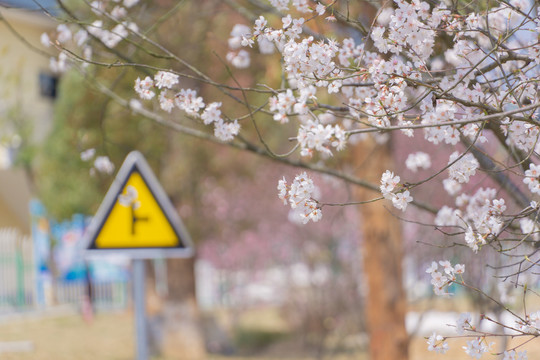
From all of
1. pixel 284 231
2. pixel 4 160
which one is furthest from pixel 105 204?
pixel 4 160

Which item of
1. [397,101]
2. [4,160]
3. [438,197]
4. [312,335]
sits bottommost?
[312,335]

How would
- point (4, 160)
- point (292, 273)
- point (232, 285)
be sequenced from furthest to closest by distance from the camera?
point (4, 160)
point (232, 285)
point (292, 273)

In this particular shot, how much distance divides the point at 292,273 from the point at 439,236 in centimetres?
640

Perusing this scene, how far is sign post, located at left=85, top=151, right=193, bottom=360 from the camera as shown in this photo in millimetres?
5277

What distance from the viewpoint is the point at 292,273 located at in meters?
14.9

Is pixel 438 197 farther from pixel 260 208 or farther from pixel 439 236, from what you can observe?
pixel 260 208

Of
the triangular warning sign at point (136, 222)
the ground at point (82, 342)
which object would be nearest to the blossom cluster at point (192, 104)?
the triangular warning sign at point (136, 222)

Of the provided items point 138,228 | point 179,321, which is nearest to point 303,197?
point 138,228

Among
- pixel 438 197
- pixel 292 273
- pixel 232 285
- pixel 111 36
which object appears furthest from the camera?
pixel 232 285

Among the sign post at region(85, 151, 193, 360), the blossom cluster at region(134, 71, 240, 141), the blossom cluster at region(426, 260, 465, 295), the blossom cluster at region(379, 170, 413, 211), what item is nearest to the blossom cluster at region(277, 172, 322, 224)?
the blossom cluster at region(379, 170, 413, 211)

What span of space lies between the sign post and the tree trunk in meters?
2.39

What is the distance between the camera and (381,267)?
735cm

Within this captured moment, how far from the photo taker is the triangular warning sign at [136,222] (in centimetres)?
530

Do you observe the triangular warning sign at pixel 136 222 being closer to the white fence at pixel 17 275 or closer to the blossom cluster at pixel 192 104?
the blossom cluster at pixel 192 104
